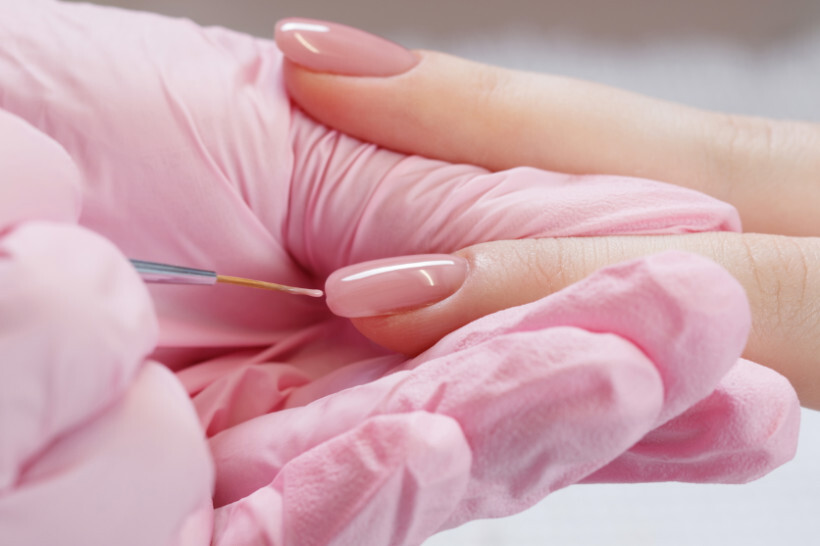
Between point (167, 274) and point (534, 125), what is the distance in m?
0.39

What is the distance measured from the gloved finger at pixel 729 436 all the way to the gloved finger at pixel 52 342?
0.37 m

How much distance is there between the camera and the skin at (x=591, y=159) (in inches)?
23.4

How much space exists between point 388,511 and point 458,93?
43 centimetres

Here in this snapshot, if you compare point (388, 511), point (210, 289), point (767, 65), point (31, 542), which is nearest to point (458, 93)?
point (210, 289)

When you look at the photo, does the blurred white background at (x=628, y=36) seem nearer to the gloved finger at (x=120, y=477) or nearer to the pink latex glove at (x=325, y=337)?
the pink latex glove at (x=325, y=337)

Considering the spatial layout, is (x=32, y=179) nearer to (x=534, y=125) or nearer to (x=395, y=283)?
(x=395, y=283)

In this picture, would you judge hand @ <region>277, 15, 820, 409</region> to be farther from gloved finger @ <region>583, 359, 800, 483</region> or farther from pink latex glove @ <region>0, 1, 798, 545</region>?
gloved finger @ <region>583, 359, 800, 483</region>

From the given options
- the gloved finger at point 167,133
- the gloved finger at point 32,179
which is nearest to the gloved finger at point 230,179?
the gloved finger at point 167,133

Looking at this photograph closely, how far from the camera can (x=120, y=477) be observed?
0.34 meters

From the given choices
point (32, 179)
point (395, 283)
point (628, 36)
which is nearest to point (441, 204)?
point (395, 283)

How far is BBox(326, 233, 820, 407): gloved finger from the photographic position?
584 mm

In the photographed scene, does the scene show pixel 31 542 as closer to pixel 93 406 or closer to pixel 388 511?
pixel 93 406

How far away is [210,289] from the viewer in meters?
0.66

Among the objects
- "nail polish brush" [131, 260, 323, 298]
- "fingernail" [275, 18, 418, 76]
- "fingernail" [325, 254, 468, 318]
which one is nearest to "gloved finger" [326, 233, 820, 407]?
"fingernail" [325, 254, 468, 318]
